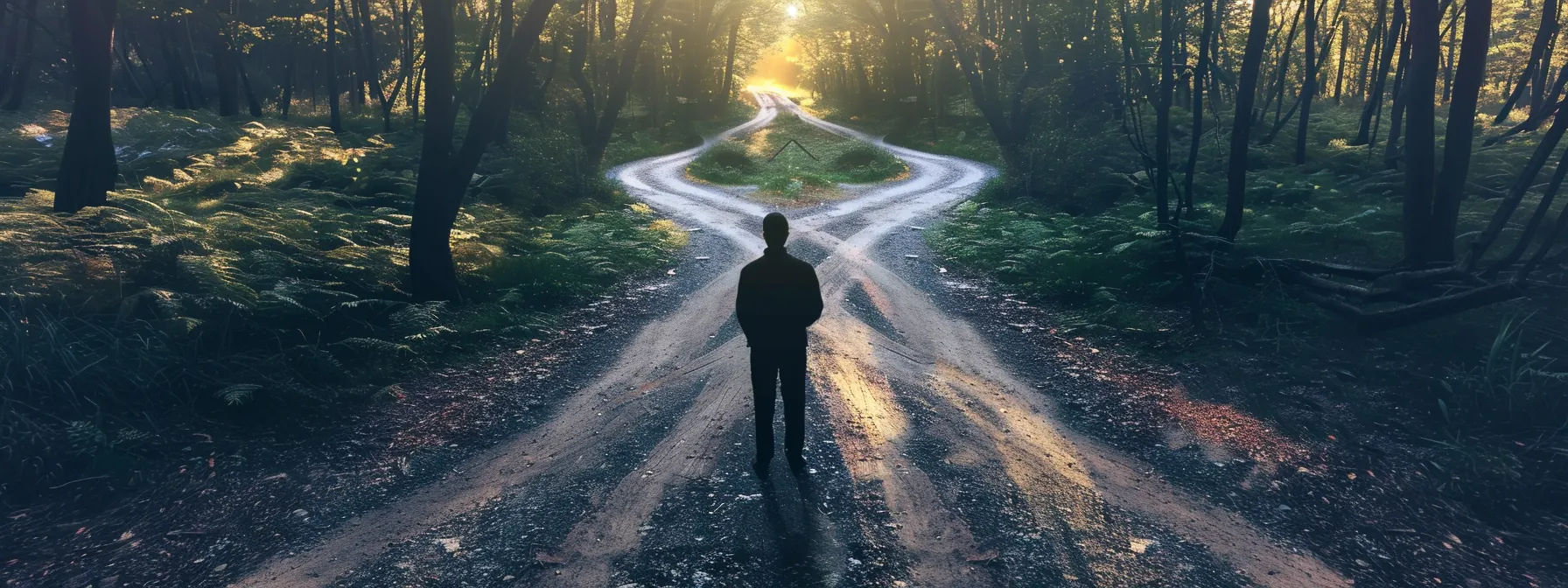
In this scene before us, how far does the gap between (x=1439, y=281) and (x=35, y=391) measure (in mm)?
14055

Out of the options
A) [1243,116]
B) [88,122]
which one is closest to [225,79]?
[88,122]

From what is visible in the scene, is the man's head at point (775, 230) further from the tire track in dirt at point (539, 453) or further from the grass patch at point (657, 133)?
the grass patch at point (657, 133)

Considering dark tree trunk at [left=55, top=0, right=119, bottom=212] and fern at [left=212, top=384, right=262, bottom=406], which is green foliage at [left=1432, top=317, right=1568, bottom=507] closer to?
fern at [left=212, top=384, right=262, bottom=406]

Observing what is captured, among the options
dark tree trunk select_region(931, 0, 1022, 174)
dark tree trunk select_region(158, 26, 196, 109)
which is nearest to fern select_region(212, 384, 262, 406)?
dark tree trunk select_region(931, 0, 1022, 174)

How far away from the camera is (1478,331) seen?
27.4 feet

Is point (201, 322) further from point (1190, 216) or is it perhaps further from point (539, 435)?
point (1190, 216)

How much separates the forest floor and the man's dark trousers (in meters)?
0.25

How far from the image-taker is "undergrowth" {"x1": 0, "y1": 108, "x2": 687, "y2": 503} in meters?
6.62

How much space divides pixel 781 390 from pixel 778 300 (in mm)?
734

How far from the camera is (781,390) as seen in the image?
239 inches

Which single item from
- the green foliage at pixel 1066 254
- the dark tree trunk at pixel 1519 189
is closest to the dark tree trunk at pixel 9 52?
the green foliage at pixel 1066 254

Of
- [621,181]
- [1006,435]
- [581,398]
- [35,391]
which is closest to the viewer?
[35,391]

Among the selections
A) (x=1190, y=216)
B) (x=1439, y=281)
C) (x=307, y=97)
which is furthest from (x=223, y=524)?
(x=307, y=97)

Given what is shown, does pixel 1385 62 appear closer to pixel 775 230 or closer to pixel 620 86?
pixel 775 230
